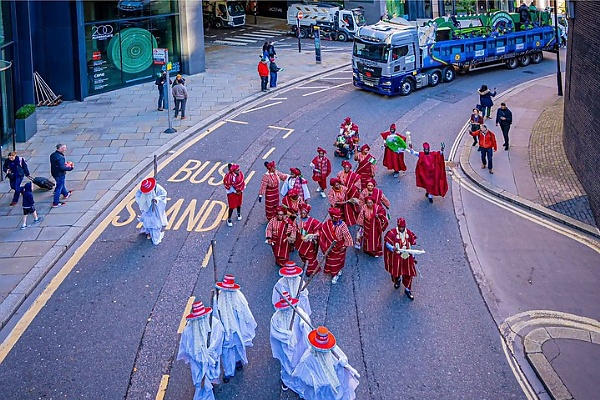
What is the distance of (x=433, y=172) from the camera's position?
1634 centimetres

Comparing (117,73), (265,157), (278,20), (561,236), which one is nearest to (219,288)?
(561,236)

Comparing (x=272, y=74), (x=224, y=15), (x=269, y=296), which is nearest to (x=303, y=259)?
(x=269, y=296)

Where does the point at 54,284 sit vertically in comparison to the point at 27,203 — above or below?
below

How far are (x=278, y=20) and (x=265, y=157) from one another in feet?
116

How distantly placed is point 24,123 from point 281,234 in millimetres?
12378

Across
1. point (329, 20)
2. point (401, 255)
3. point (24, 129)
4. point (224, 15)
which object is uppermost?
point (224, 15)

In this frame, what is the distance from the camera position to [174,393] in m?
9.49

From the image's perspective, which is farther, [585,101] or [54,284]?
[585,101]

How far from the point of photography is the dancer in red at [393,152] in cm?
1769

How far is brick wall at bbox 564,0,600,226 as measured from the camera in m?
16.3

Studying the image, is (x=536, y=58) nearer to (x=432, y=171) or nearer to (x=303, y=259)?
(x=432, y=171)

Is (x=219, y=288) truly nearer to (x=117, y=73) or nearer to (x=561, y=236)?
(x=561, y=236)

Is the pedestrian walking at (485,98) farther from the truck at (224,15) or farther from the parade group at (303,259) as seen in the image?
the truck at (224,15)

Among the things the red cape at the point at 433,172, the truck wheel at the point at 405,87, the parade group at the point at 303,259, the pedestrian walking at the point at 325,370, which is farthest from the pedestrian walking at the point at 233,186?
the truck wheel at the point at 405,87
